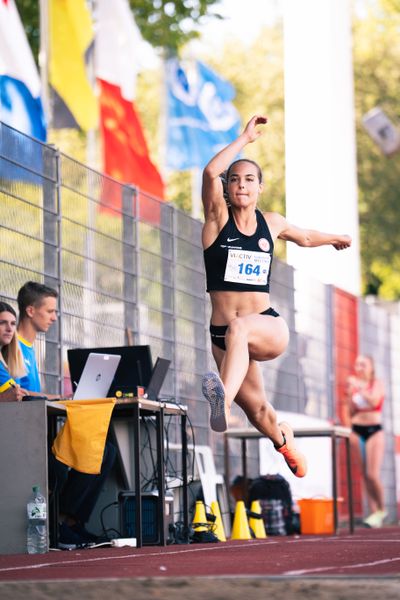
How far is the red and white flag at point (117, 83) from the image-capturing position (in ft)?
78.7

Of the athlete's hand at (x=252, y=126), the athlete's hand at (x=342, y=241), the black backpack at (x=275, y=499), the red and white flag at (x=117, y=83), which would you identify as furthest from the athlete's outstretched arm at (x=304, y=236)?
the red and white flag at (x=117, y=83)

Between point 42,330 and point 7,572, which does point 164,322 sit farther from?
point 7,572

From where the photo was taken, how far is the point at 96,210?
12.6 meters

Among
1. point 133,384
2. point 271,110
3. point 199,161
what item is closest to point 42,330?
point 133,384

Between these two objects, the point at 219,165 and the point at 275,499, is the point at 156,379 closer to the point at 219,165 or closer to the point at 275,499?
the point at 219,165

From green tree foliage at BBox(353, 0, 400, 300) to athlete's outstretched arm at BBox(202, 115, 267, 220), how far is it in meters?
44.7

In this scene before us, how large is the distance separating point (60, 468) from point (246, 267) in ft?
6.98

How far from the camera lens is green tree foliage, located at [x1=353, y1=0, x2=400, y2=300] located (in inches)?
2114

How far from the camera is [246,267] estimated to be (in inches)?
369

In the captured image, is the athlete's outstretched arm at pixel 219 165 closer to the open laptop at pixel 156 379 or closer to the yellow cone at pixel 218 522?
the open laptop at pixel 156 379

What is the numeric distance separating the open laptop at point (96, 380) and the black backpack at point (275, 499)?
467 cm

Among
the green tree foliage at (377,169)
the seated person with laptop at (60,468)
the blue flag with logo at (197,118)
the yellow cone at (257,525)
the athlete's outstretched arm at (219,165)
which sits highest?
the green tree foliage at (377,169)

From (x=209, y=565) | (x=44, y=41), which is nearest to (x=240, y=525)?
(x=209, y=565)

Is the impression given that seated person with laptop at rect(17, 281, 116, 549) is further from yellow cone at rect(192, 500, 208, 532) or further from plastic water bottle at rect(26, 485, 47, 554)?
yellow cone at rect(192, 500, 208, 532)
